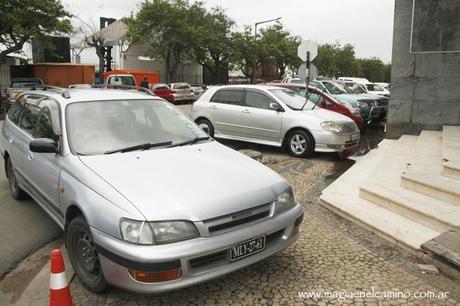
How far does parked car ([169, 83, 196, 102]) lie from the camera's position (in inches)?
1079

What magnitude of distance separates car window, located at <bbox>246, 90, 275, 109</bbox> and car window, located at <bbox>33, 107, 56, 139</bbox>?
5731 millimetres

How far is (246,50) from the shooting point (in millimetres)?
42281

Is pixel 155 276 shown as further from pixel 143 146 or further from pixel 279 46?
pixel 279 46

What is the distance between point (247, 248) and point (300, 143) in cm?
604

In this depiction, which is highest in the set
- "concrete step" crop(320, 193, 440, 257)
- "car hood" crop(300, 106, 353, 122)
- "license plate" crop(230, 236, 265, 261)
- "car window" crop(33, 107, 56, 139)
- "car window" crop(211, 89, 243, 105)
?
"car window" crop(211, 89, 243, 105)

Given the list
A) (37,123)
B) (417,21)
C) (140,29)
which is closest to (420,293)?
(37,123)

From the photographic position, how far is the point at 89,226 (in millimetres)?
3055

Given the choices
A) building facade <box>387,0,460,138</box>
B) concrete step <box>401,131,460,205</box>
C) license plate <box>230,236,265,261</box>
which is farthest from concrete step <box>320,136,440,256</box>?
building facade <box>387,0,460,138</box>

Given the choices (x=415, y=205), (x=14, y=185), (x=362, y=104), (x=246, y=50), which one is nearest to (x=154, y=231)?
(x=415, y=205)

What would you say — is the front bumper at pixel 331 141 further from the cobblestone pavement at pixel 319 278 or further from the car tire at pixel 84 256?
the car tire at pixel 84 256

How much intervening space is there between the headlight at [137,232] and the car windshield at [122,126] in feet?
3.75

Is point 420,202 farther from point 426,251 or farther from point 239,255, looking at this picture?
point 239,255

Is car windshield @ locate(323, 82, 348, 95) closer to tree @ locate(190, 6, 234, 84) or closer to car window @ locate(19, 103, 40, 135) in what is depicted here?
car window @ locate(19, 103, 40, 135)

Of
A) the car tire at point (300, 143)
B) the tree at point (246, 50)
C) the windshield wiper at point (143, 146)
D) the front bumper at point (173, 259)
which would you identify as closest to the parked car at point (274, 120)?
the car tire at point (300, 143)
